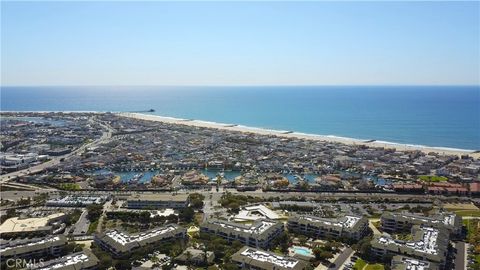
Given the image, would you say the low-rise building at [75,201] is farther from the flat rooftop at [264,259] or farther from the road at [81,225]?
the flat rooftop at [264,259]

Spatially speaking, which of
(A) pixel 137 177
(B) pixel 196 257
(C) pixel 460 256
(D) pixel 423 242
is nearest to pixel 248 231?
(B) pixel 196 257

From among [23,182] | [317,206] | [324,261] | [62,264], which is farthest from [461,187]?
[23,182]

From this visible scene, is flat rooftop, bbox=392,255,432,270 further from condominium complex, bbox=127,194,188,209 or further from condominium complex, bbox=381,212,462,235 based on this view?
condominium complex, bbox=127,194,188,209

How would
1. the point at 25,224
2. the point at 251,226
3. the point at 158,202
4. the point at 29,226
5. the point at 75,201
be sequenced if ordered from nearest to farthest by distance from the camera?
the point at 251,226 → the point at 29,226 → the point at 25,224 → the point at 158,202 → the point at 75,201

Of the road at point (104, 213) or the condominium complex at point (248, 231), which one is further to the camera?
the road at point (104, 213)

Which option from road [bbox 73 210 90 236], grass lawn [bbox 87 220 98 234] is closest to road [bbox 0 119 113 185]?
road [bbox 73 210 90 236]

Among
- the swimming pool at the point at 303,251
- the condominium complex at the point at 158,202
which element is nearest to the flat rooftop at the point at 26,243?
the condominium complex at the point at 158,202

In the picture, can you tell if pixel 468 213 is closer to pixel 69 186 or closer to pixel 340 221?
pixel 340 221
